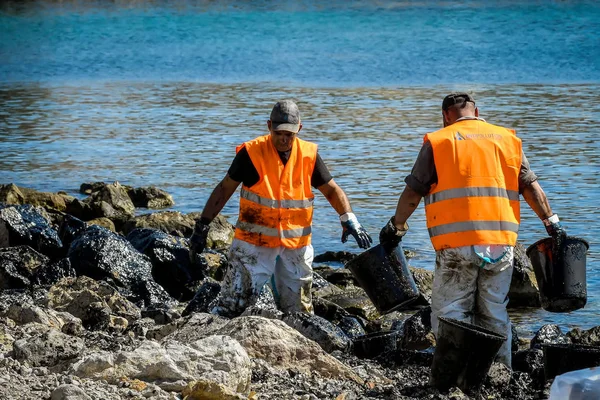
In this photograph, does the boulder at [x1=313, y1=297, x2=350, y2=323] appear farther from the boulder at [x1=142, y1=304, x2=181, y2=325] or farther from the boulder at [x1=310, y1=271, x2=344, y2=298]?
the boulder at [x1=142, y1=304, x2=181, y2=325]

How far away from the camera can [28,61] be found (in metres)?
50.3

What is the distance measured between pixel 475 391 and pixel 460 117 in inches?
69.7

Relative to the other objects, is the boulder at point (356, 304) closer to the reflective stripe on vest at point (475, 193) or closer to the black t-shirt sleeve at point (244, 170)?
the black t-shirt sleeve at point (244, 170)

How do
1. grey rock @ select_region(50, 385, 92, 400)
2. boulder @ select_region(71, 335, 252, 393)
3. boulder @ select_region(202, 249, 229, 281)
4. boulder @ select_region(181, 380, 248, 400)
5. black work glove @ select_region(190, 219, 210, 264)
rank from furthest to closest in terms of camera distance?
boulder @ select_region(202, 249, 229, 281) → black work glove @ select_region(190, 219, 210, 264) → boulder @ select_region(71, 335, 252, 393) → boulder @ select_region(181, 380, 248, 400) → grey rock @ select_region(50, 385, 92, 400)

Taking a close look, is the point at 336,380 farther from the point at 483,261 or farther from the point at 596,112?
the point at 596,112

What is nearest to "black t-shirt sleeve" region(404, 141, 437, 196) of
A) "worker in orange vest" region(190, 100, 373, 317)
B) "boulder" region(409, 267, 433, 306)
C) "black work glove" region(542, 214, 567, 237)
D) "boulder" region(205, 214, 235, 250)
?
"black work glove" region(542, 214, 567, 237)

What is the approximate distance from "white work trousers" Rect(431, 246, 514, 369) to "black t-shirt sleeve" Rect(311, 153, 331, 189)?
1378 millimetres

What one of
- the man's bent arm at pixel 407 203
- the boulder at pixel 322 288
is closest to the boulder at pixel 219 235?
the boulder at pixel 322 288

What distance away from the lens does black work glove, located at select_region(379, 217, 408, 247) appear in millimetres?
7358

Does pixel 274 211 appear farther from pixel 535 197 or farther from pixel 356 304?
pixel 356 304

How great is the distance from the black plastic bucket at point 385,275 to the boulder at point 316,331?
39 cm

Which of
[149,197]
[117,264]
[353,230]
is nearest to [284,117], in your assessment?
[353,230]

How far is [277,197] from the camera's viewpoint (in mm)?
7887

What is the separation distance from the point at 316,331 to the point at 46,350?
2.14 meters
